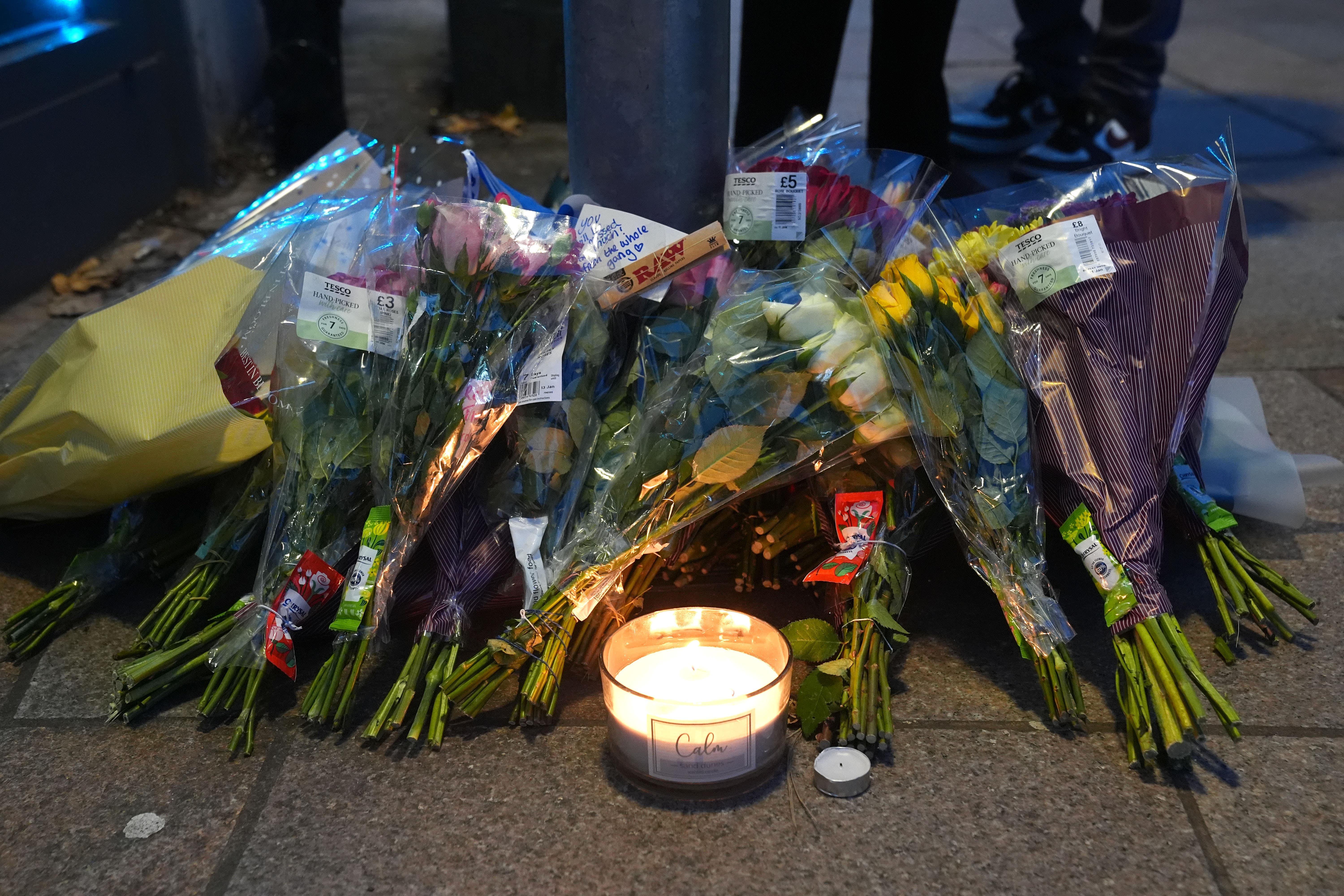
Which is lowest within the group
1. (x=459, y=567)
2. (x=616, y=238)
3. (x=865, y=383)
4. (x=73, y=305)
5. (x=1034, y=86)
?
(x=73, y=305)

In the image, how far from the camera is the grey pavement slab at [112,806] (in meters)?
1.59

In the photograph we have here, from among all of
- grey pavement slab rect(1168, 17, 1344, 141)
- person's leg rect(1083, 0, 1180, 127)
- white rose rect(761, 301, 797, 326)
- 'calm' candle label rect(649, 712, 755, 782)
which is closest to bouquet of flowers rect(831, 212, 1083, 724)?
white rose rect(761, 301, 797, 326)

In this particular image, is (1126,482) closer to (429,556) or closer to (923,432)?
(923,432)

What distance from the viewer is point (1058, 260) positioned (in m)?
1.93

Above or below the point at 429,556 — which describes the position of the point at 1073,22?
above

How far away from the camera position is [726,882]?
1.56 m

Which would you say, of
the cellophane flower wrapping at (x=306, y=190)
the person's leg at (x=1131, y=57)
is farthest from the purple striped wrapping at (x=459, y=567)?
the person's leg at (x=1131, y=57)

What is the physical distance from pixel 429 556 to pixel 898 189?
1.17 m

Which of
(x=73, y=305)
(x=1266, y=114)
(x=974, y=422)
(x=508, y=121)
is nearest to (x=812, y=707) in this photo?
(x=974, y=422)

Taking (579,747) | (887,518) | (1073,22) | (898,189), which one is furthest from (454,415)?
(1073,22)

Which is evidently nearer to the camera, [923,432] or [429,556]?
[923,432]

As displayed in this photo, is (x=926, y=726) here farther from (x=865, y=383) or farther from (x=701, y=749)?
(x=865, y=383)

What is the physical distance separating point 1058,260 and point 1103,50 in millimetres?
2884

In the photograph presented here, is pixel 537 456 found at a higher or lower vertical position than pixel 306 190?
lower
